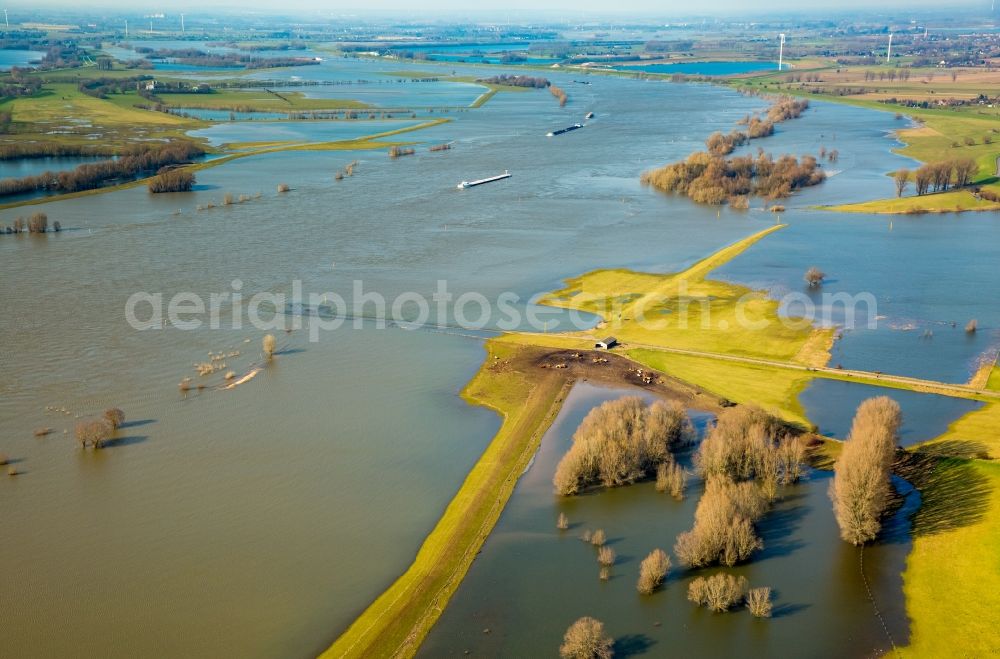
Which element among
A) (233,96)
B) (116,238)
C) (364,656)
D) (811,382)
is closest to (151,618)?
(364,656)

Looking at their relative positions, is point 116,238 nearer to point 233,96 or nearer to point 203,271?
point 203,271

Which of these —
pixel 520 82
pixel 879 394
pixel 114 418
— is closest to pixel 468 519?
pixel 114 418

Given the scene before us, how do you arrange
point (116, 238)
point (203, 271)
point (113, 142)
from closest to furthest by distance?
point (203, 271), point (116, 238), point (113, 142)

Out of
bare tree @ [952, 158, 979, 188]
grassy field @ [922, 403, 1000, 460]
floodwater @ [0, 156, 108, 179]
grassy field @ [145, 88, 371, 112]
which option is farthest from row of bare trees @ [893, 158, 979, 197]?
grassy field @ [145, 88, 371, 112]

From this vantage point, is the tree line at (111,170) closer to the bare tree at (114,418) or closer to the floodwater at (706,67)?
the bare tree at (114,418)

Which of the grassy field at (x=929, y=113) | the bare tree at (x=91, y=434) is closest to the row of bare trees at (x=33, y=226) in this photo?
the bare tree at (x=91, y=434)

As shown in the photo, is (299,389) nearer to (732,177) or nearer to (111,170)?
(111,170)

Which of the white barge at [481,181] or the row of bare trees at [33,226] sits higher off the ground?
the white barge at [481,181]
